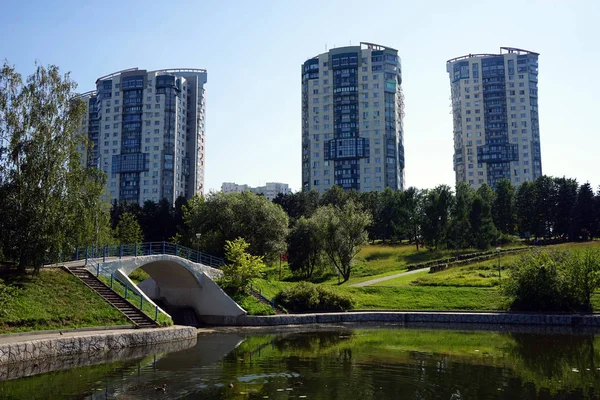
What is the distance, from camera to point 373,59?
419 feet

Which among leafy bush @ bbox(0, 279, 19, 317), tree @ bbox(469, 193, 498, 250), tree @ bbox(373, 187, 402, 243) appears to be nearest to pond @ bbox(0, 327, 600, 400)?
leafy bush @ bbox(0, 279, 19, 317)

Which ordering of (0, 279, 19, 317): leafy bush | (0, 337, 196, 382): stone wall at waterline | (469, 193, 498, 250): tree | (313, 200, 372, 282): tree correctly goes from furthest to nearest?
(469, 193, 498, 250): tree, (313, 200, 372, 282): tree, (0, 279, 19, 317): leafy bush, (0, 337, 196, 382): stone wall at waterline

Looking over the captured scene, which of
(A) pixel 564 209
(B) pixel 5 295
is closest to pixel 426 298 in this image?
(B) pixel 5 295

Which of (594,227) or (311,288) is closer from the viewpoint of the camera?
(311,288)

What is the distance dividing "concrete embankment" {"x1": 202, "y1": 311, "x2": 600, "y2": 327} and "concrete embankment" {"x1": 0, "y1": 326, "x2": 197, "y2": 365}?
8035mm

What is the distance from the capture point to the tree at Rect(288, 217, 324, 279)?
59841 millimetres

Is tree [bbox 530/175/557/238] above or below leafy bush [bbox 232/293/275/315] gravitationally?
above

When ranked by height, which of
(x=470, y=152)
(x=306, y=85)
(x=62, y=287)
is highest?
(x=306, y=85)

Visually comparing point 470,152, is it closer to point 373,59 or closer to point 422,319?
point 373,59

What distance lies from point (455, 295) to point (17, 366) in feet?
109

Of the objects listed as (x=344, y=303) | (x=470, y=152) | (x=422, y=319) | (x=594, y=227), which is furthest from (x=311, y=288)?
(x=470, y=152)

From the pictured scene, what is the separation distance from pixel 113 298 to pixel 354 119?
103 m

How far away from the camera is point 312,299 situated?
40.2 metres

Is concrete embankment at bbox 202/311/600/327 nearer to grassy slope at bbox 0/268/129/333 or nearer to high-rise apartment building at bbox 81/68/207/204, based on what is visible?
grassy slope at bbox 0/268/129/333
